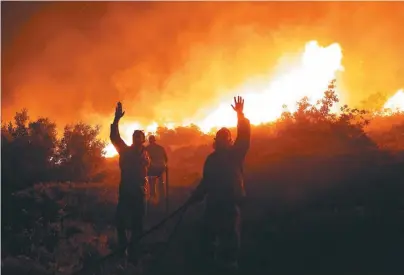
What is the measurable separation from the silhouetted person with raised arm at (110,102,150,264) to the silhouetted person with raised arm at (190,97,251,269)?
2539 millimetres

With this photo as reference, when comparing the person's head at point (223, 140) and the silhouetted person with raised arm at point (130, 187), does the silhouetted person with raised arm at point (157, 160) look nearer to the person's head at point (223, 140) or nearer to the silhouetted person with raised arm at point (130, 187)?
the silhouetted person with raised arm at point (130, 187)

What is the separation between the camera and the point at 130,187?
11.4 meters

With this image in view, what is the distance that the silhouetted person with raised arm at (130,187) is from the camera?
11.3m

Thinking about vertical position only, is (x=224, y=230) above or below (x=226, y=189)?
below

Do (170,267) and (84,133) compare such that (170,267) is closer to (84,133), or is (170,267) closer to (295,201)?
(295,201)

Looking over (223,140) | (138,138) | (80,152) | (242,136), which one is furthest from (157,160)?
(80,152)

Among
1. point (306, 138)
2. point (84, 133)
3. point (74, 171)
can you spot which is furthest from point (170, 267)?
point (84, 133)

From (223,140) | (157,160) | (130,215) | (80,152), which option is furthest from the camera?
(80,152)

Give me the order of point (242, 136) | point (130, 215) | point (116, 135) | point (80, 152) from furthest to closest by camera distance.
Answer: point (80, 152) → point (116, 135) → point (130, 215) → point (242, 136)

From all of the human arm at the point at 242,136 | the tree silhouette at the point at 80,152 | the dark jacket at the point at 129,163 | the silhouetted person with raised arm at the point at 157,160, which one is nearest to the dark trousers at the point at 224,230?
the human arm at the point at 242,136

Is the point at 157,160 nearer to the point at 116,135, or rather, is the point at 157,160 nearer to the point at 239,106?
the point at 116,135

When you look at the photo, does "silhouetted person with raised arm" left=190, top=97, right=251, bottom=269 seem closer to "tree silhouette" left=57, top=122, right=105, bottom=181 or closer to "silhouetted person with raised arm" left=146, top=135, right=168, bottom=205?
"silhouetted person with raised arm" left=146, top=135, right=168, bottom=205

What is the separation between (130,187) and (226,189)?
312 cm

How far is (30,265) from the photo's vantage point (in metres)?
11.2
